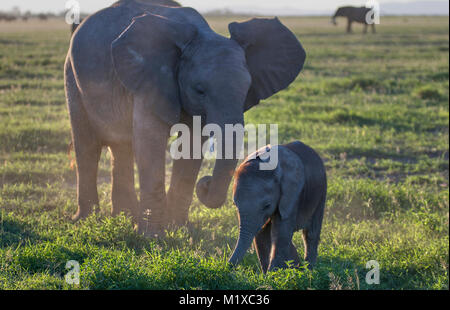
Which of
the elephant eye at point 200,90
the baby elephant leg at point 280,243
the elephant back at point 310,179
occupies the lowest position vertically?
the baby elephant leg at point 280,243

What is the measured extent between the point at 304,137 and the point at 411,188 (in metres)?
2.86

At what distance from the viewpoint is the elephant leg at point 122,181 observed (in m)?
6.67

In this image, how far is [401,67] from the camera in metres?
20.6

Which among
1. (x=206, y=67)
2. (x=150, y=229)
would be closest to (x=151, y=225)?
(x=150, y=229)

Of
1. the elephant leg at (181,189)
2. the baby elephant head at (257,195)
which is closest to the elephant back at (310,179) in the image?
the baby elephant head at (257,195)

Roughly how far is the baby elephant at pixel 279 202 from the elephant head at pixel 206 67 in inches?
14.4

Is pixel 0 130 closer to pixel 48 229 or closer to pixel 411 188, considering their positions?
pixel 48 229

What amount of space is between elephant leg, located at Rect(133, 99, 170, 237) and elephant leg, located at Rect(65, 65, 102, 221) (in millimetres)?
987

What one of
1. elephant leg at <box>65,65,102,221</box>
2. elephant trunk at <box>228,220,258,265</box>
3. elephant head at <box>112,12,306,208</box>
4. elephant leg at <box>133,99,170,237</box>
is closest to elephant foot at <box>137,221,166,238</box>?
elephant leg at <box>133,99,170,237</box>

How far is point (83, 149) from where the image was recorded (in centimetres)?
659

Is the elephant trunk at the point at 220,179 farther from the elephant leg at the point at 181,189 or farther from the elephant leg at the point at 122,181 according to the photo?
the elephant leg at the point at 122,181

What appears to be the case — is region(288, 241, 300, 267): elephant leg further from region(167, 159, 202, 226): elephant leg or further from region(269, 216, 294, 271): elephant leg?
region(167, 159, 202, 226): elephant leg

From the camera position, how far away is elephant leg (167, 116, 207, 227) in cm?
615

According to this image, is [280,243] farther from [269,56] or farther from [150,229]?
[269,56]
